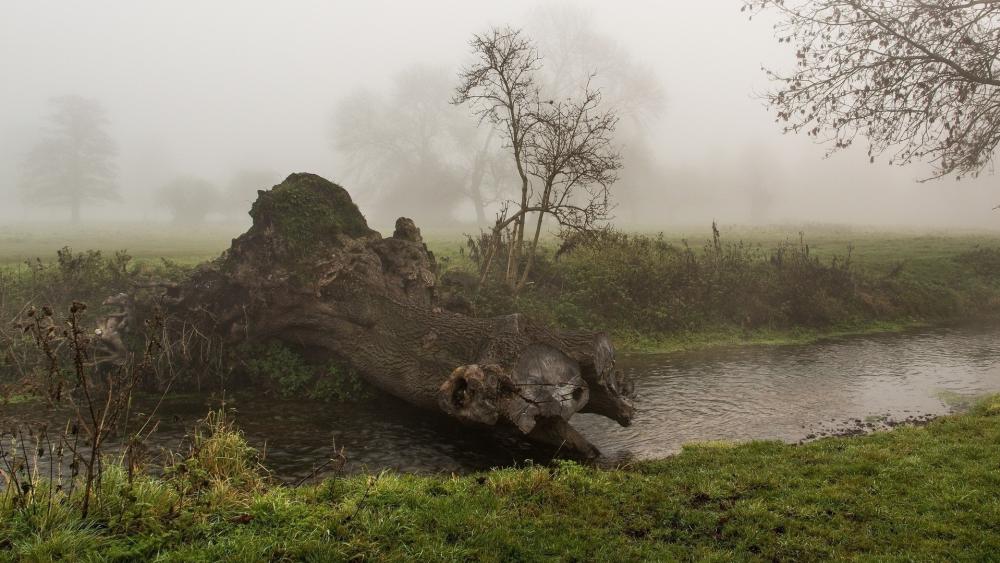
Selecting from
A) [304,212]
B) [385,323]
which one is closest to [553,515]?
[385,323]

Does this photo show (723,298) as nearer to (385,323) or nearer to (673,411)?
(673,411)

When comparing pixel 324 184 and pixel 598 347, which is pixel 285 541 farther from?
pixel 324 184

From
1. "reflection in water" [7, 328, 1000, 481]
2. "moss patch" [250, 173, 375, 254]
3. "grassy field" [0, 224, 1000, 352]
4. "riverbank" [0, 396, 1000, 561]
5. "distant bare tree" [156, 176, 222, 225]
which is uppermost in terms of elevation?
"distant bare tree" [156, 176, 222, 225]

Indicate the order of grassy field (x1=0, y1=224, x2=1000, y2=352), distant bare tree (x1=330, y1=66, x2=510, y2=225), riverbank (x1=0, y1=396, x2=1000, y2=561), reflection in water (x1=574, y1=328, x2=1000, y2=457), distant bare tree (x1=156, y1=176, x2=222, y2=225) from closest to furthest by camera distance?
riverbank (x1=0, y1=396, x2=1000, y2=561)
reflection in water (x1=574, y1=328, x2=1000, y2=457)
grassy field (x1=0, y1=224, x2=1000, y2=352)
distant bare tree (x1=330, y1=66, x2=510, y2=225)
distant bare tree (x1=156, y1=176, x2=222, y2=225)

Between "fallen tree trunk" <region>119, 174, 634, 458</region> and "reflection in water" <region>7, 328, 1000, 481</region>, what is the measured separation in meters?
0.62

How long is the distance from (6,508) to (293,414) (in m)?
6.66

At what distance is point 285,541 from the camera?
210 inches

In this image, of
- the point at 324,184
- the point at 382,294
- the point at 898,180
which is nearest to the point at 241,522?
the point at 382,294

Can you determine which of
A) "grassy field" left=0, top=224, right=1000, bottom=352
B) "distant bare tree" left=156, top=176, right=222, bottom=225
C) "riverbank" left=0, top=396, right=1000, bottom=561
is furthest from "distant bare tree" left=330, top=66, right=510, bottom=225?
"riverbank" left=0, top=396, right=1000, bottom=561

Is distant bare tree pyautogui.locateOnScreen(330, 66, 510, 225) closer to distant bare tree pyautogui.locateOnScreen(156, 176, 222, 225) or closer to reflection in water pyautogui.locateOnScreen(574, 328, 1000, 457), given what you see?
distant bare tree pyautogui.locateOnScreen(156, 176, 222, 225)

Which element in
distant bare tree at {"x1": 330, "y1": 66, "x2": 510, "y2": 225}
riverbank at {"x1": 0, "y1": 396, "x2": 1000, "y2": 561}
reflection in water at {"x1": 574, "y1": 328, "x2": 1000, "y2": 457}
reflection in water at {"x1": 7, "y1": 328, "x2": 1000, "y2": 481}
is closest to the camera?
riverbank at {"x1": 0, "y1": 396, "x2": 1000, "y2": 561}

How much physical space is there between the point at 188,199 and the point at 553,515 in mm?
82395

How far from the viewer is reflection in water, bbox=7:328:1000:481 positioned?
9.80 meters

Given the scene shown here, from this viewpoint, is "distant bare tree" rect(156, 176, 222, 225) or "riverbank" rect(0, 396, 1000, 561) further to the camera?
"distant bare tree" rect(156, 176, 222, 225)
